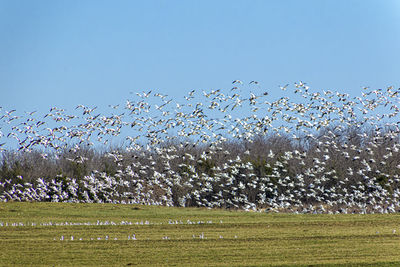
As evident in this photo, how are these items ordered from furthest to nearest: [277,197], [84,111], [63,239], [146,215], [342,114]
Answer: [277,197]
[342,114]
[84,111]
[146,215]
[63,239]

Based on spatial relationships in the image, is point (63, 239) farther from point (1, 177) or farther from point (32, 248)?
point (1, 177)

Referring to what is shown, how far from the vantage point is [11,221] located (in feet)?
72.1

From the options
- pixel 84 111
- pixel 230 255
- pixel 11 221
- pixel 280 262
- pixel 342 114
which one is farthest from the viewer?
pixel 342 114

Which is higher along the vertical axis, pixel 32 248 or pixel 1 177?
pixel 1 177

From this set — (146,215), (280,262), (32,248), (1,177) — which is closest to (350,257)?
(280,262)

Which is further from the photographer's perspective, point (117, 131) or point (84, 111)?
point (117, 131)

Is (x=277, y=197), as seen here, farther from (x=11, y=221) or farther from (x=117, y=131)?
(x=11, y=221)

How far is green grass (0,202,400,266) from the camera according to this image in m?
13.0

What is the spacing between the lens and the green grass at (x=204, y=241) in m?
13.0

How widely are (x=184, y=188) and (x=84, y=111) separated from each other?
33.3 feet

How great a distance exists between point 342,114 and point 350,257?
21.1 m

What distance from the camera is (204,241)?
15.9 meters

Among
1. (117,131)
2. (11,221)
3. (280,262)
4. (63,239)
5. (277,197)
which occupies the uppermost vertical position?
(117,131)

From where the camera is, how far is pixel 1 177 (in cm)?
3900
